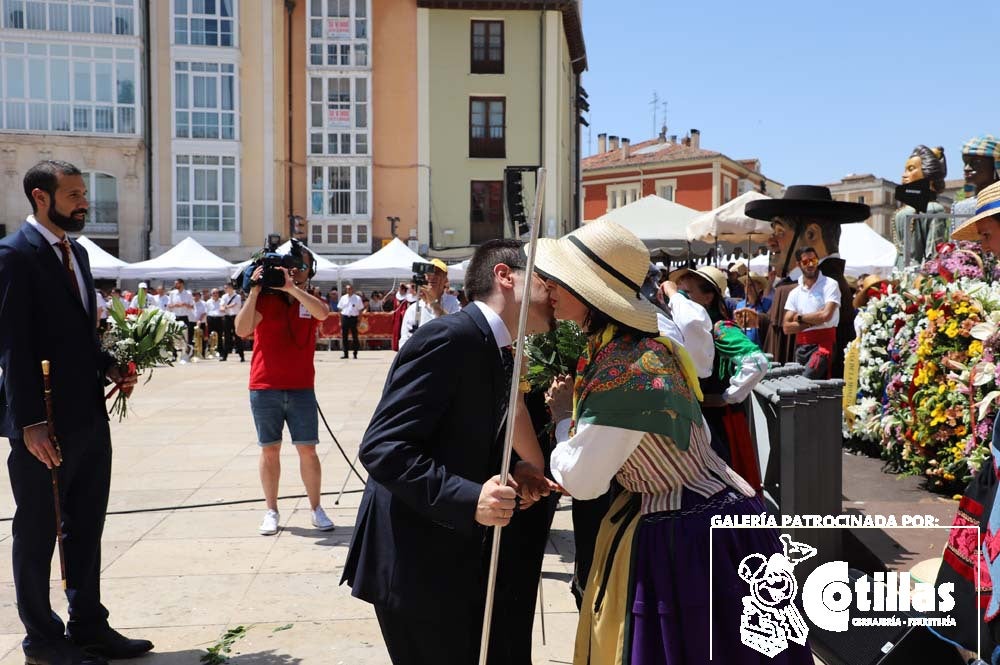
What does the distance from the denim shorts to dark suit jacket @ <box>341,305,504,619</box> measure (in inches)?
134

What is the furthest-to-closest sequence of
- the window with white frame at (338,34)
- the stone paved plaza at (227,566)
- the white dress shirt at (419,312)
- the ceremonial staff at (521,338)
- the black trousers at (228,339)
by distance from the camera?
the window with white frame at (338,34), the black trousers at (228,339), the white dress shirt at (419,312), the stone paved plaza at (227,566), the ceremonial staff at (521,338)

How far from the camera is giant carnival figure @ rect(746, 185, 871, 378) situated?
307 inches

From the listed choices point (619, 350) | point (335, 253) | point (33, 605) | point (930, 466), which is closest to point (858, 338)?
point (930, 466)

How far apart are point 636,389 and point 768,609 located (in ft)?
2.63

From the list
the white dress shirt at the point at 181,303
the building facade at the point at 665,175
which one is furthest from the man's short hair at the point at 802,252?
the building facade at the point at 665,175

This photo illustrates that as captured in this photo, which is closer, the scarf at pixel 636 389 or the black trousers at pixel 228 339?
the scarf at pixel 636 389

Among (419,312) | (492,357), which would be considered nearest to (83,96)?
(419,312)

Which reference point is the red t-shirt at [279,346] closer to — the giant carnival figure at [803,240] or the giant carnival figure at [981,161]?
the giant carnival figure at [803,240]

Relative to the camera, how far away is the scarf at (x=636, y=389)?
251cm

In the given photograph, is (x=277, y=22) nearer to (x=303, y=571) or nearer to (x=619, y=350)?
(x=303, y=571)

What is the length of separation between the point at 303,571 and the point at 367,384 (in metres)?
11.1

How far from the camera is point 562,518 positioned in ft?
21.5

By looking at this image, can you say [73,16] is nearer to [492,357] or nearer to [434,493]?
[492,357]

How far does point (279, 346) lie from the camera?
6109 mm
